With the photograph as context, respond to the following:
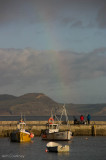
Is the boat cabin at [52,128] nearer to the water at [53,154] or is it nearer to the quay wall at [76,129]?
the quay wall at [76,129]

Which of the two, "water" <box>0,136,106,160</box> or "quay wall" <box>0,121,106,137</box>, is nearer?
"water" <box>0,136,106,160</box>

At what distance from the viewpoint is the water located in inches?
2183

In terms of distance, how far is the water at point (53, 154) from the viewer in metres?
55.4

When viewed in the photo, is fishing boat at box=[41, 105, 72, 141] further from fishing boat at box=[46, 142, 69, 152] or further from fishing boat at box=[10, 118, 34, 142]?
fishing boat at box=[46, 142, 69, 152]

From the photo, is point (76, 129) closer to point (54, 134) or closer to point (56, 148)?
point (54, 134)

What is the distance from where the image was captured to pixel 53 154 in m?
56.6

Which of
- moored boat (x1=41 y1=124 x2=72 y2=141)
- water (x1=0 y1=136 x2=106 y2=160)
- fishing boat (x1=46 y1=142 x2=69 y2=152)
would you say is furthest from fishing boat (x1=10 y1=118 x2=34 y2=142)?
fishing boat (x1=46 y1=142 x2=69 y2=152)

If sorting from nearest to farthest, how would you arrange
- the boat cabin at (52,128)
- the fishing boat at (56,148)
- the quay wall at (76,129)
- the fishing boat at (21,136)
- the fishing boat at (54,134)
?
the fishing boat at (56,148) < the fishing boat at (21,136) < the fishing boat at (54,134) < the boat cabin at (52,128) < the quay wall at (76,129)

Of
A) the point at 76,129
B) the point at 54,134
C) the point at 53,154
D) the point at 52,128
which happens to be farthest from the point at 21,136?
the point at 53,154

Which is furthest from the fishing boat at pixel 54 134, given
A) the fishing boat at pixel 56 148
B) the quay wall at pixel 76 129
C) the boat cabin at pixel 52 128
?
the fishing boat at pixel 56 148

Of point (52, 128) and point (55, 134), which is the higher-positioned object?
point (52, 128)

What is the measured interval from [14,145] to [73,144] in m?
10.1

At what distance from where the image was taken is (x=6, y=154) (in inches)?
2297

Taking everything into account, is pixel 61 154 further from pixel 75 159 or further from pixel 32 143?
pixel 32 143
